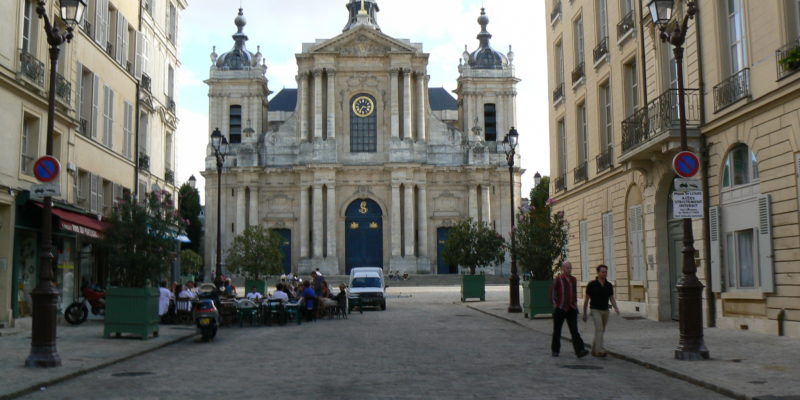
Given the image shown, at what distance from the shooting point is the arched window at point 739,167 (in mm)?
16344

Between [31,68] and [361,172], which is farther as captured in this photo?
[361,172]

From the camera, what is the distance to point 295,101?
271ft

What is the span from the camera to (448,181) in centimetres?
6181

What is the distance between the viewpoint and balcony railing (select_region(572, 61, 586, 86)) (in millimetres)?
26688

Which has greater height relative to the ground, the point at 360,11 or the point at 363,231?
the point at 360,11

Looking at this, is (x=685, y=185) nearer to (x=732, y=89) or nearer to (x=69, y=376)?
(x=732, y=89)

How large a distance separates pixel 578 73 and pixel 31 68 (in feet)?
54.4

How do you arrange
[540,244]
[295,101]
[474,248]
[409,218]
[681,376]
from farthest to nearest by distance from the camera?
[295,101], [409,218], [474,248], [540,244], [681,376]

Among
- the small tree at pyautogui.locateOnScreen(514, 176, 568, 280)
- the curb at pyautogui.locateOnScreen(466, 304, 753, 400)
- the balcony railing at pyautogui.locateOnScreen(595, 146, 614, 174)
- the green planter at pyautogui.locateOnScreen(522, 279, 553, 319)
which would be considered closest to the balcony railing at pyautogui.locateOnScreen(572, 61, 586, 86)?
the balcony railing at pyautogui.locateOnScreen(595, 146, 614, 174)

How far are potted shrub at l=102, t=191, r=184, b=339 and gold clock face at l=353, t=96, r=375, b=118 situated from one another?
1670 inches

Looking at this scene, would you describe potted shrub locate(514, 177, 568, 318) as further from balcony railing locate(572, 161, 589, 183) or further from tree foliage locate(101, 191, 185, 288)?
tree foliage locate(101, 191, 185, 288)

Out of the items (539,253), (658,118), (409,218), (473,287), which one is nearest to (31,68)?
(539,253)

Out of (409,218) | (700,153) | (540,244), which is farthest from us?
(409,218)

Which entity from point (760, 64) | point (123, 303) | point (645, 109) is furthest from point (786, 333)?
point (123, 303)
